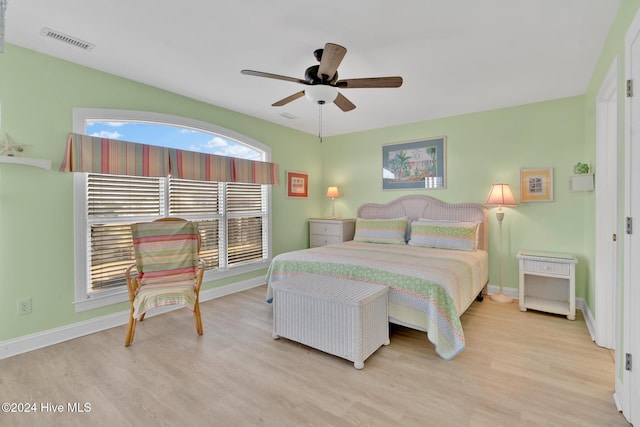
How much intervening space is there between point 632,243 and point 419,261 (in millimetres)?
1573

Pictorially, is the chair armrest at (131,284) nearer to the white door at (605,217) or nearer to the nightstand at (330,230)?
the nightstand at (330,230)

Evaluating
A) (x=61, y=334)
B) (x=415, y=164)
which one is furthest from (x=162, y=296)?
(x=415, y=164)

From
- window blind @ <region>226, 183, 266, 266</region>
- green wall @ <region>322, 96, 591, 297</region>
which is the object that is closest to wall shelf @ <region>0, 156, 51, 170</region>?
window blind @ <region>226, 183, 266, 266</region>

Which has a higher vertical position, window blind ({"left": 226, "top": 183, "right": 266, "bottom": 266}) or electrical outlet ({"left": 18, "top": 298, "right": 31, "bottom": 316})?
window blind ({"left": 226, "top": 183, "right": 266, "bottom": 266})

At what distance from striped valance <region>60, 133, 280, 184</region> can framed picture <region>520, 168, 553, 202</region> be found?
352cm

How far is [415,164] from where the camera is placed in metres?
4.62

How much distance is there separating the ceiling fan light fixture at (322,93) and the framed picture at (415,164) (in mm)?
2473

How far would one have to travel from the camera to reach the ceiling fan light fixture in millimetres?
2414

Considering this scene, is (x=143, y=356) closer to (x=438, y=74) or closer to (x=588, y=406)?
(x=588, y=406)

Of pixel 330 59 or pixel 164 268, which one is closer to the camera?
pixel 330 59

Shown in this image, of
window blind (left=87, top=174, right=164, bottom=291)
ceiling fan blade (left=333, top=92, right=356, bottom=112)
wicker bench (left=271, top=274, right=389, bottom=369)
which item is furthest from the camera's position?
window blind (left=87, top=174, right=164, bottom=291)

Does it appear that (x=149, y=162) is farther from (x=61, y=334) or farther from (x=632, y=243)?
(x=632, y=243)

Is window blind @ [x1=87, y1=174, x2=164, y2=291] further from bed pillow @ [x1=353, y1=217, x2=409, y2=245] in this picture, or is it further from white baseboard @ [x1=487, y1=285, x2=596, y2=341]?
white baseboard @ [x1=487, y1=285, x2=596, y2=341]

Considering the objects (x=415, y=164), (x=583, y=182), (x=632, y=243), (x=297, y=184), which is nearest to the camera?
(x=632, y=243)
